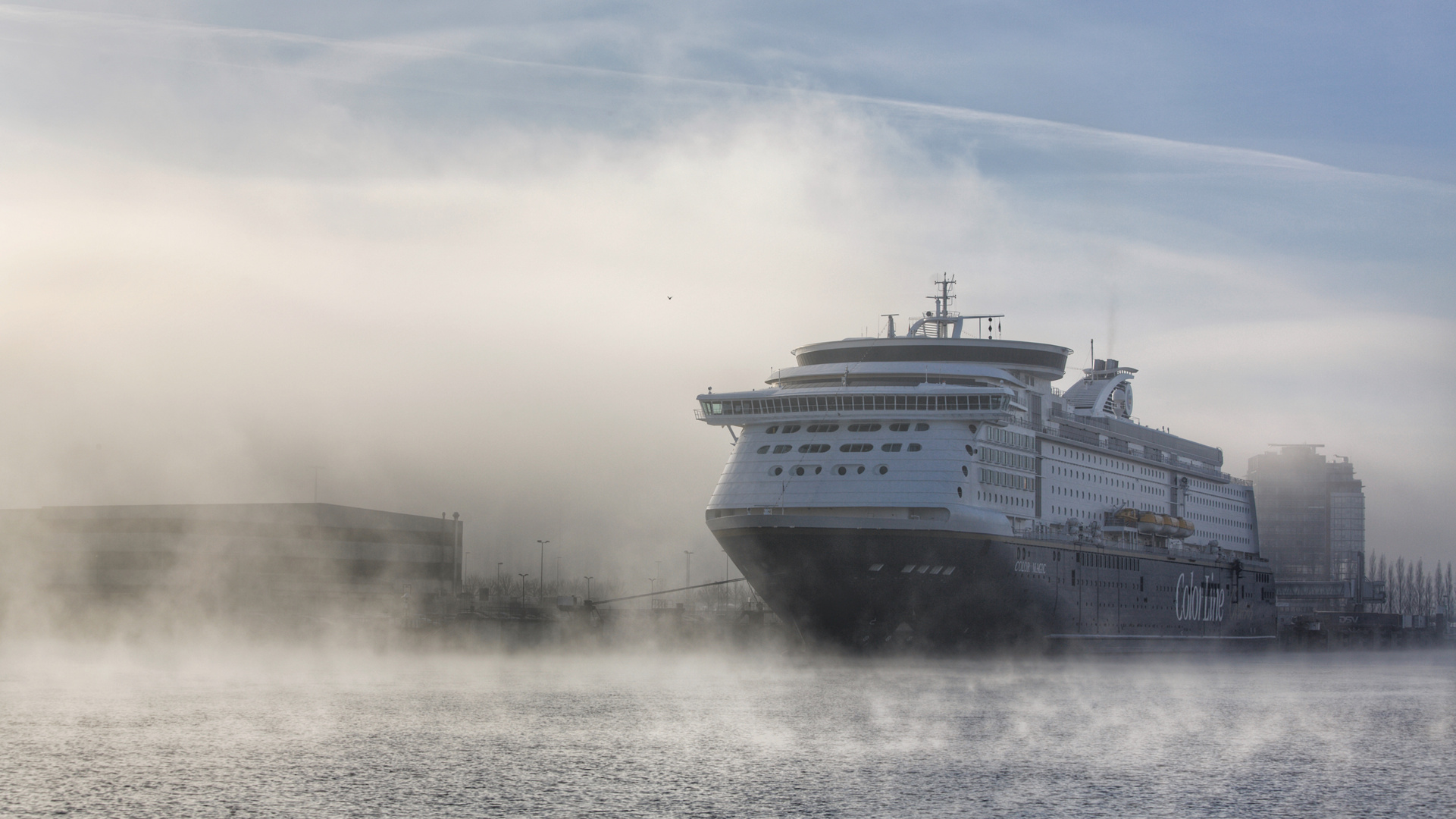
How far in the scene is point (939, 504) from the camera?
215 ft

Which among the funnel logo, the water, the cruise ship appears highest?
the cruise ship

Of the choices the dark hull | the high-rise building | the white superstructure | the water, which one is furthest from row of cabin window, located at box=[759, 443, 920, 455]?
the high-rise building

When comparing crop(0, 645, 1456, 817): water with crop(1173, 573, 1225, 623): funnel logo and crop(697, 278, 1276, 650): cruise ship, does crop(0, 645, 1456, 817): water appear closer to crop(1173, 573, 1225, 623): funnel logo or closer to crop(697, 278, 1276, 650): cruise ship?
crop(697, 278, 1276, 650): cruise ship

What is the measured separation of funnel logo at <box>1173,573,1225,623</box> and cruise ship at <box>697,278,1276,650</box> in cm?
111

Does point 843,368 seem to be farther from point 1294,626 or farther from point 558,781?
point 1294,626

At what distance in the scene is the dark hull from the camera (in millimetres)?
64688

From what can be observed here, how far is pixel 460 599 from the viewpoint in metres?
118

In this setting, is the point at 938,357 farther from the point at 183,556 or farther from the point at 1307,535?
the point at 1307,535

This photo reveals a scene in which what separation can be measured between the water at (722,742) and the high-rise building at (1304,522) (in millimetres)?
121445

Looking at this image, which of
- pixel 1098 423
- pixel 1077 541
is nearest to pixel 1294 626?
pixel 1098 423

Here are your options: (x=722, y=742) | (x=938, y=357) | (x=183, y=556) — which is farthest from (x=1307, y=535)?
(x=722, y=742)

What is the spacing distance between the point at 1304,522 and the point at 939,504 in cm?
13892

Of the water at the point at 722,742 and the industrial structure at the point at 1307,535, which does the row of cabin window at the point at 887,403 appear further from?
the industrial structure at the point at 1307,535

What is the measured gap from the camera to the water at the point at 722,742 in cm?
3725
